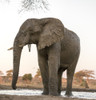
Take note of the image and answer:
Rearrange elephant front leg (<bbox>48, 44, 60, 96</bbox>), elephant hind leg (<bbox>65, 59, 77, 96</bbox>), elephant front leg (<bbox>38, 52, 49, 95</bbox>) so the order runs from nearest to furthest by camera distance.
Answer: elephant front leg (<bbox>48, 44, 60, 96</bbox>) → elephant front leg (<bbox>38, 52, 49, 95</bbox>) → elephant hind leg (<bbox>65, 59, 77, 96</bbox>)

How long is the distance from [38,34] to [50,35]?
0.38 m

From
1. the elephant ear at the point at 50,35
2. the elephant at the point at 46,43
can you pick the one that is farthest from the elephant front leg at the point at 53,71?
the elephant ear at the point at 50,35

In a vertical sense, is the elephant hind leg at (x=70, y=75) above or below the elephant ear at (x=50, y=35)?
below

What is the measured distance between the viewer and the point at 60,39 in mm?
7316

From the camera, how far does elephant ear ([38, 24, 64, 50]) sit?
7172 mm

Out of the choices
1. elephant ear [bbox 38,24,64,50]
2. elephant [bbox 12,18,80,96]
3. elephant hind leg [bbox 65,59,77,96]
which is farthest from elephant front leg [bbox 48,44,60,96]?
elephant hind leg [bbox 65,59,77,96]

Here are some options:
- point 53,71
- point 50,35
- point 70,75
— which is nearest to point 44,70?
point 53,71

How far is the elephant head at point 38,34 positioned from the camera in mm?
7109

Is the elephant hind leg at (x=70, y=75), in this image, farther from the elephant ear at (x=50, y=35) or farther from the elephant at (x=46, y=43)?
the elephant ear at (x=50, y=35)

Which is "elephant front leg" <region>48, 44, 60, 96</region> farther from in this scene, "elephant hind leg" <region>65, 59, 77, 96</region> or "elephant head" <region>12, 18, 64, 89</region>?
"elephant hind leg" <region>65, 59, 77, 96</region>

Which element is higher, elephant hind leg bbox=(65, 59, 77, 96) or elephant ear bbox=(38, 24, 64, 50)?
elephant ear bbox=(38, 24, 64, 50)

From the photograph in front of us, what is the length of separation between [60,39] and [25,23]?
3.58 ft

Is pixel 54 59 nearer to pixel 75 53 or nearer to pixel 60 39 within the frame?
pixel 60 39

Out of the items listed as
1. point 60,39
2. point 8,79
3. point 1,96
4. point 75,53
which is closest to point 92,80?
point 8,79
